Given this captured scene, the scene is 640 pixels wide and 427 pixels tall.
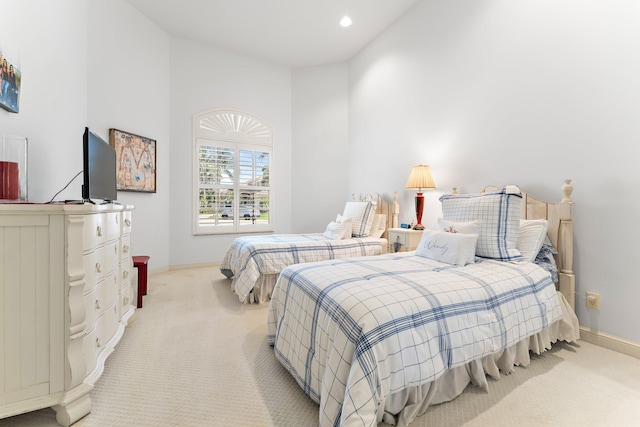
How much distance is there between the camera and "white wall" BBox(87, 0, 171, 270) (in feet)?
10.4

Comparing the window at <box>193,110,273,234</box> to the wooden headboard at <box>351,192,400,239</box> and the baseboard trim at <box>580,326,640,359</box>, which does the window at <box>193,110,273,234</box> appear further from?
the baseboard trim at <box>580,326,640,359</box>

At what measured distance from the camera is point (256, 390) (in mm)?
1552

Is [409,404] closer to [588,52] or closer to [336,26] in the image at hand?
[588,52]

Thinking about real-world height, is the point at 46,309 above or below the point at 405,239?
below

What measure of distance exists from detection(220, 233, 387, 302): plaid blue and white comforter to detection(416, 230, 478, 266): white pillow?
133cm

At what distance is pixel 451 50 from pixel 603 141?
1.80 meters

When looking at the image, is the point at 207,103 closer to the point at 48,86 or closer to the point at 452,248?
the point at 48,86

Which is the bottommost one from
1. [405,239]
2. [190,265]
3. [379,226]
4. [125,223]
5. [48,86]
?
[190,265]

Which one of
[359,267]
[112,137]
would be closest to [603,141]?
[359,267]

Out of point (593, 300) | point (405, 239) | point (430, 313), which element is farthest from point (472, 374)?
point (405, 239)

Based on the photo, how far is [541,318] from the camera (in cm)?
178

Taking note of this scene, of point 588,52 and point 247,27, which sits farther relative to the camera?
point 247,27

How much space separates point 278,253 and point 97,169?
1747 mm

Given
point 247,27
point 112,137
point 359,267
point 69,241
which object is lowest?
point 359,267
